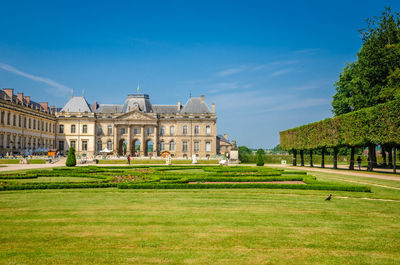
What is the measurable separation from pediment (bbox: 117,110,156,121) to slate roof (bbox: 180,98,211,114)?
278 inches

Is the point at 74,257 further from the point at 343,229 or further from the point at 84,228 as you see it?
the point at 343,229

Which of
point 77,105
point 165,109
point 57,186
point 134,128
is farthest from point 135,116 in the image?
point 57,186

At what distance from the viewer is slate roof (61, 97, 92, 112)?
61.9 meters

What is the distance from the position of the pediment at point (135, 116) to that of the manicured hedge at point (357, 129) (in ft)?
106

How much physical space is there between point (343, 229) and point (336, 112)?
35.9 metres

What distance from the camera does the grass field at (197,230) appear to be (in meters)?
4.75

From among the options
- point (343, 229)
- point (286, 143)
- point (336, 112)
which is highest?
point (336, 112)

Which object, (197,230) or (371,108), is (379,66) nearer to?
(371,108)

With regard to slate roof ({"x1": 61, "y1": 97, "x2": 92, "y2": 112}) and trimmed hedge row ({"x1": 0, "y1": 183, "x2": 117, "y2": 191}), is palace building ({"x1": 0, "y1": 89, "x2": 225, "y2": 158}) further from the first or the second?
trimmed hedge row ({"x1": 0, "y1": 183, "x2": 117, "y2": 191})

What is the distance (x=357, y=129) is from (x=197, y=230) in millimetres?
23892

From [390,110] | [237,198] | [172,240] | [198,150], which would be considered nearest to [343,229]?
[172,240]

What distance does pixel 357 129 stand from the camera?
84.3 feet

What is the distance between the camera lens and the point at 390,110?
22625mm

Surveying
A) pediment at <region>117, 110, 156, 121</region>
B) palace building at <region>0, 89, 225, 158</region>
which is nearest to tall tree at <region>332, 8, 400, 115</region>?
palace building at <region>0, 89, 225, 158</region>
